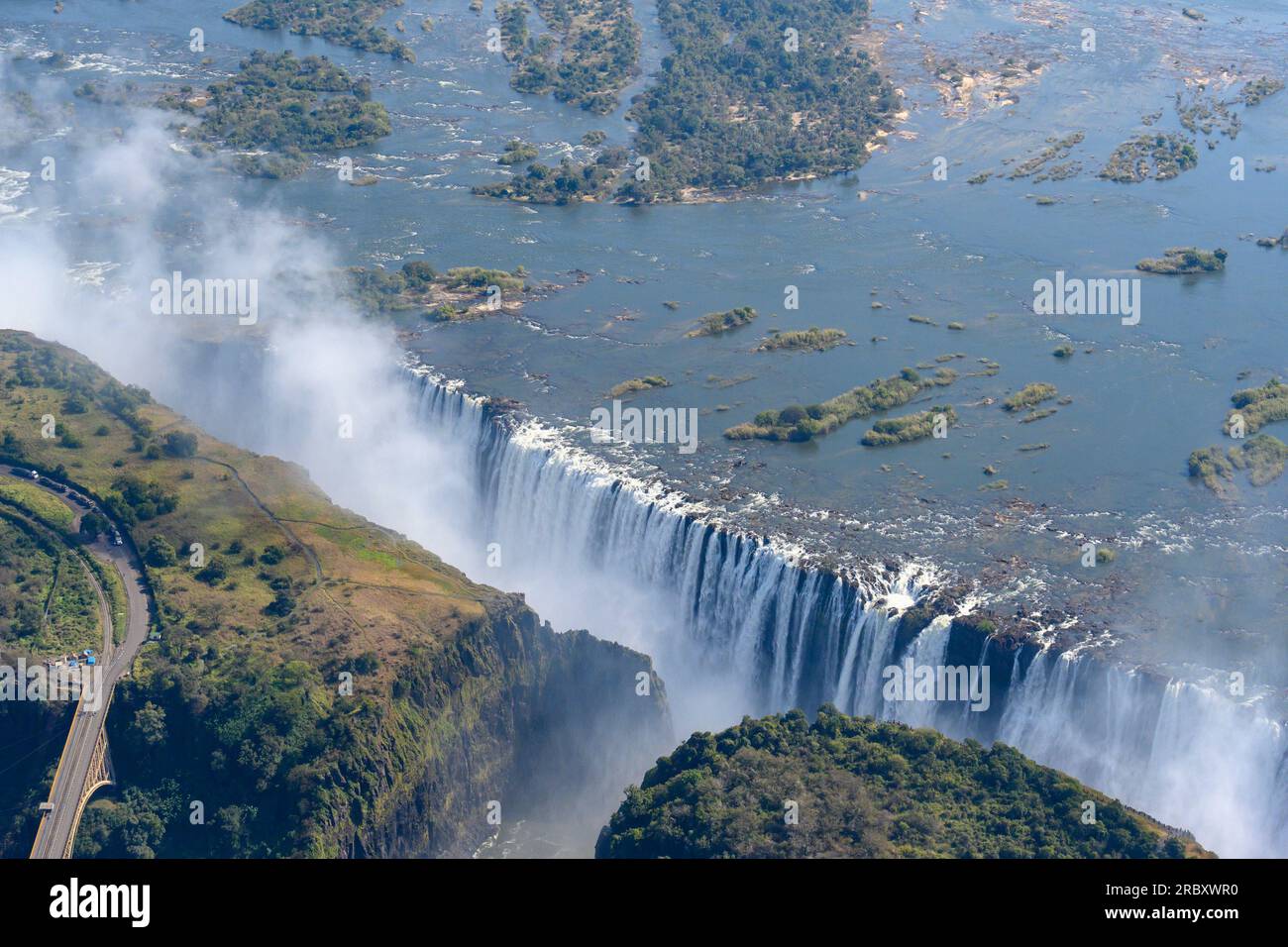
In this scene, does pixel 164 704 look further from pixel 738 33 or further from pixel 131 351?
pixel 738 33

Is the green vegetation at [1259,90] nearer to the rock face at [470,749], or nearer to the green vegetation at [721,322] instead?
the green vegetation at [721,322]

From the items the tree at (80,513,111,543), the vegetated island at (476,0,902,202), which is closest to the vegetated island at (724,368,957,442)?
the tree at (80,513,111,543)

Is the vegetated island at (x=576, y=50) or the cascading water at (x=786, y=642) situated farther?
the vegetated island at (x=576, y=50)

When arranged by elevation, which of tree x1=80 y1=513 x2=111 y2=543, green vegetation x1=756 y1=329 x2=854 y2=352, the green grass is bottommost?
tree x1=80 y1=513 x2=111 y2=543

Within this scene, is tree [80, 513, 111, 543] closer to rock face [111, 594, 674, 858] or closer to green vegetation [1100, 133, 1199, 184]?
rock face [111, 594, 674, 858]

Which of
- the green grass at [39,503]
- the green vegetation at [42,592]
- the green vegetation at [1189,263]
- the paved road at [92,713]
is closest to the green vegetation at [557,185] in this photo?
the green vegetation at [1189,263]

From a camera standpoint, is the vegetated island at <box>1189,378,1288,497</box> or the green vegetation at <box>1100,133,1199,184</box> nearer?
the vegetated island at <box>1189,378,1288,497</box>

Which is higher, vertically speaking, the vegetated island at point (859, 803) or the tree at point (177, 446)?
the tree at point (177, 446)

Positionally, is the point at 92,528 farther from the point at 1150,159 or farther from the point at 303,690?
the point at 1150,159
